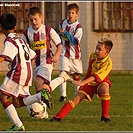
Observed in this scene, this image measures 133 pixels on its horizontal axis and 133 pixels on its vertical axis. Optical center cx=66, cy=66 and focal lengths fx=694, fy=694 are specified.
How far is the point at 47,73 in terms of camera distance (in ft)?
36.6

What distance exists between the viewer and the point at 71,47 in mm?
14508

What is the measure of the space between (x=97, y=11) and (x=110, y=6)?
0.60m

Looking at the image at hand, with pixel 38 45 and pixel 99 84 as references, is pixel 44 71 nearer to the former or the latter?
pixel 38 45

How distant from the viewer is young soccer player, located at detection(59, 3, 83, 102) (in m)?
13.8

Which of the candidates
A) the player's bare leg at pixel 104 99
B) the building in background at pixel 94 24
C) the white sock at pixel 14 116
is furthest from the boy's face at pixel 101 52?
the building in background at pixel 94 24

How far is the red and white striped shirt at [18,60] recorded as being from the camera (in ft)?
29.7

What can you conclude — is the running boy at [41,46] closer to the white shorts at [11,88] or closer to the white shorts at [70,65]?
the white shorts at [11,88]

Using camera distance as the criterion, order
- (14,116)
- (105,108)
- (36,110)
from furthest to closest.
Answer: (36,110), (105,108), (14,116)

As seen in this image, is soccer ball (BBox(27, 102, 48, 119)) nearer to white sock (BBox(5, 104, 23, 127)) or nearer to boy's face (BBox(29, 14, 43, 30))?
white sock (BBox(5, 104, 23, 127))

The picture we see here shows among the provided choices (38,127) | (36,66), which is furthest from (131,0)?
(38,127)

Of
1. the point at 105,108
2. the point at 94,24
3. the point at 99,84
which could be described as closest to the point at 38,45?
the point at 99,84

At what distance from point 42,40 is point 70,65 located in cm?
344

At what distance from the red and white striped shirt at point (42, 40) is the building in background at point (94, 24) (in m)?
10.1

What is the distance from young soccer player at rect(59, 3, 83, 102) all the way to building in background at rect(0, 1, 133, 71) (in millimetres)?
6670
